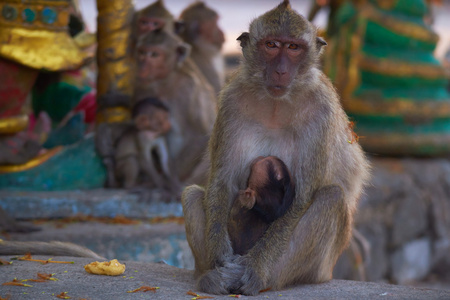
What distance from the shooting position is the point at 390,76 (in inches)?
287

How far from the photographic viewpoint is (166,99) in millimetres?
6203

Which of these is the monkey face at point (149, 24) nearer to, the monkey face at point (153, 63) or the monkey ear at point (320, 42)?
the monkey face at point (153, 63)

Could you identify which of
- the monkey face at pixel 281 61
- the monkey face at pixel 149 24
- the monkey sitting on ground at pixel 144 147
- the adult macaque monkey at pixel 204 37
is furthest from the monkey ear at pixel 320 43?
the adult macaque monkey at pixel 204 37

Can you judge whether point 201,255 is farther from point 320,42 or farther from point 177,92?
point 177,92

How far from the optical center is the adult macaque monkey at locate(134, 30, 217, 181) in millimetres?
6066

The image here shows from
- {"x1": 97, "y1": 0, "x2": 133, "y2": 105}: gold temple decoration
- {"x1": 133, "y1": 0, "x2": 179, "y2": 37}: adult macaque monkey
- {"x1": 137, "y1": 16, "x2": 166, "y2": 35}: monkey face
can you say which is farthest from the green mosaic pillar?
{"x1": 97, "y1": 0, "x2": 133, "y2": 105}: gold temple decoration

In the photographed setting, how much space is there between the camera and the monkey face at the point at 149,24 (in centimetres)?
629

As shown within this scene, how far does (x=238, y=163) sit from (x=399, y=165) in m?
4.18

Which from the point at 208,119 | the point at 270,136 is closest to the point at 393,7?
the point at 208,119

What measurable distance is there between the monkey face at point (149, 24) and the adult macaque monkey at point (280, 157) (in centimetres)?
290

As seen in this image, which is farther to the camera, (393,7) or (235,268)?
(393,7)

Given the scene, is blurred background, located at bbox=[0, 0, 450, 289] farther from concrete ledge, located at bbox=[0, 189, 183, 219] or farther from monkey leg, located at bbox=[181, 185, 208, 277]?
monkey leg, located at bbox=[181, 185, 208, 277]

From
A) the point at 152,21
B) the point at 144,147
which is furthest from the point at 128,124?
the point at 152,21

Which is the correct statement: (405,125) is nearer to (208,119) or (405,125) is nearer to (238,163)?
(208,119)
